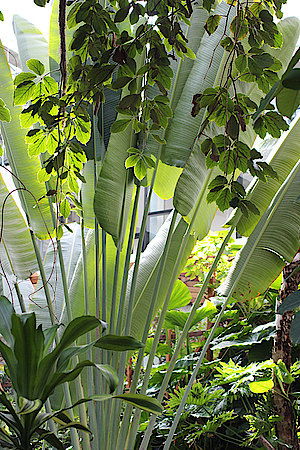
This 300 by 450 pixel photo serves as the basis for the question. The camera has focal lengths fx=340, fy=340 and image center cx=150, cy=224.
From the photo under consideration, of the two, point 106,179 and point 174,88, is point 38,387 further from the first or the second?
point 174,88

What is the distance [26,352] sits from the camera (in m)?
0.80

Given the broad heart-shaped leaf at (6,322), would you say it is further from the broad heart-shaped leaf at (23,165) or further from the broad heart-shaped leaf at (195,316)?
the broad heart-shaped leaf at (195,316)

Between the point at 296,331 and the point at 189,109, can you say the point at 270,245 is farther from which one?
the point at 296,331

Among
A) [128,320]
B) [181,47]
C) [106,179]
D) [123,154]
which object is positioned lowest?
[128,320]

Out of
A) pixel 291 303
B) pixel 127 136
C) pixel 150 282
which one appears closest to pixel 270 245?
pixel 150 282

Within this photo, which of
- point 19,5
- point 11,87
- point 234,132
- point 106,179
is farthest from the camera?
point 19,5

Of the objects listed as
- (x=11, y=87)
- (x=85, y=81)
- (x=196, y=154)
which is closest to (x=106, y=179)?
(x=196, y=154)

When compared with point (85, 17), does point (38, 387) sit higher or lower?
lower

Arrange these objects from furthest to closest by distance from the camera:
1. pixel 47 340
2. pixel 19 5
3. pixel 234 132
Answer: pixel 19 5 → pixel 47 340 → pixel 234 132

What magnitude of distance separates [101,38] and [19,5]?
12.2ft

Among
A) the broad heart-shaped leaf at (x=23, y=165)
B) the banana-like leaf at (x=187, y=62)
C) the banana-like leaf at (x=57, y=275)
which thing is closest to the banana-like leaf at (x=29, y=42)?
the broad heart-shaped leaf at (x=23, y=165)

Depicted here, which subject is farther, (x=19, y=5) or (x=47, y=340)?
(x=19, y=5)

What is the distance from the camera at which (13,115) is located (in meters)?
1.56

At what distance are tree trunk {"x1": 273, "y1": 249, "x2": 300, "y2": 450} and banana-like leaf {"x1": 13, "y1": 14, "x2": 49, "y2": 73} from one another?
5.25 ft
